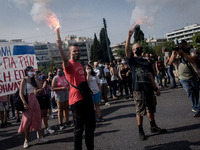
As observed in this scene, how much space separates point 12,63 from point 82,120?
A: 5900 millimetres

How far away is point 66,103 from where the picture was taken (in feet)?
23.7

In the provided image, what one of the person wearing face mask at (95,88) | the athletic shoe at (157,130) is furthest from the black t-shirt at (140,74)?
the person wearing face mask at (95,88)

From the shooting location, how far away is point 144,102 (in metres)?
4.78

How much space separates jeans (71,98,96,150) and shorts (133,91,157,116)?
1331mm

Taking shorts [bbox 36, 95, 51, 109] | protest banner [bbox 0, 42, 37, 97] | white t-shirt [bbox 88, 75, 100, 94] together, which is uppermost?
protest banner [bbox 0, 42, 37, 97]

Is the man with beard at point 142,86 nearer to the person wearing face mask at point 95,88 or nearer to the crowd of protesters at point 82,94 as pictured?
the crowd of protesters at point 82,94

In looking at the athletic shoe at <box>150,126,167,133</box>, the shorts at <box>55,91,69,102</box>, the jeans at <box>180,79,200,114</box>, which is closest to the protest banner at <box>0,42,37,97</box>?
the shorts at <box>55,91,69,102</box>

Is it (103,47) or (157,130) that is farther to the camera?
(103,47)

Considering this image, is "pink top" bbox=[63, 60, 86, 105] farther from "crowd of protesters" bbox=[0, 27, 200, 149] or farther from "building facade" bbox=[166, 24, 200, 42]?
"building facade" bbox=[166, 24, 200, 42]

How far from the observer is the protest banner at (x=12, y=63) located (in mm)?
8234

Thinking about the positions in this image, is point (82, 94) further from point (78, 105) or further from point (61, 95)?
point (61, 95)

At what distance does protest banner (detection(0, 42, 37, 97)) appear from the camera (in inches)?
324

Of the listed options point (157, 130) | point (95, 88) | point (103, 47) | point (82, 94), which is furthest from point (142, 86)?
point (103, 47)

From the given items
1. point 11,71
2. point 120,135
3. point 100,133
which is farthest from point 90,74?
point 11,71
